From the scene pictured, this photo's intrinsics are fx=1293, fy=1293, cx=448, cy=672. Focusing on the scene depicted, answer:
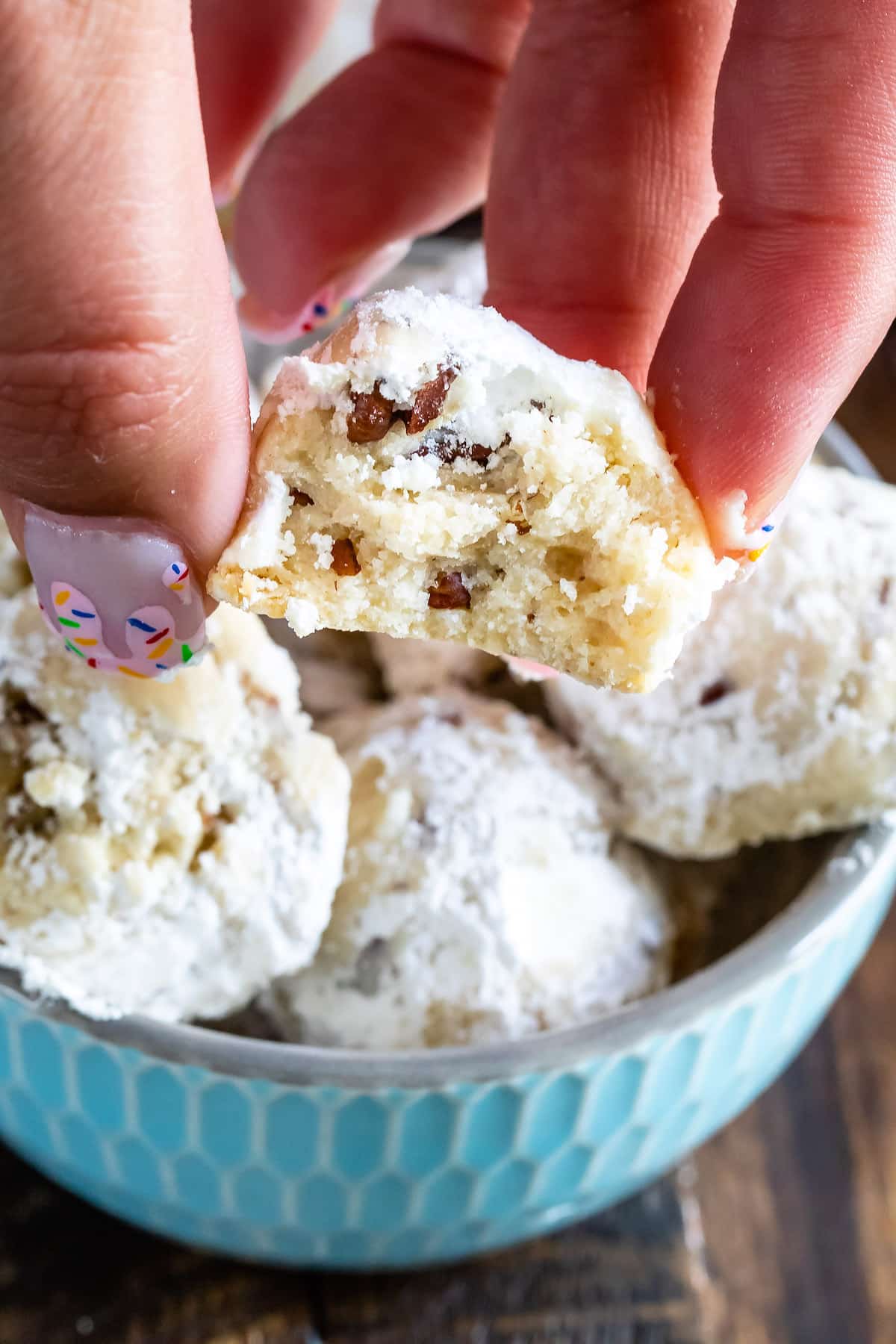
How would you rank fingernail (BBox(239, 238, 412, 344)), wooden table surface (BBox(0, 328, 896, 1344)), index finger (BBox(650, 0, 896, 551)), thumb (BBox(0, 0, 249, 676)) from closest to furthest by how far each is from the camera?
1. thumb (BBox(0, 0, 249, 676))
2. index finger (BBox(650, 0, 896, 551))
3. wooden table surface (BBox(0, 328, 896, 1344))
4. fingernail (BBox(239, 238, 412, 344))

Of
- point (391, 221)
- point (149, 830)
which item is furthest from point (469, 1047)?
point (391, 221)

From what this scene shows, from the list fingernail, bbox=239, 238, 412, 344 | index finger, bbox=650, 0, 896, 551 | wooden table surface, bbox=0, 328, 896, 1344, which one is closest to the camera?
index finger, bbox=650, 0, 896, 551

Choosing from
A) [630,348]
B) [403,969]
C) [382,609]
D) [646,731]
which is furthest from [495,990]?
[630,348]

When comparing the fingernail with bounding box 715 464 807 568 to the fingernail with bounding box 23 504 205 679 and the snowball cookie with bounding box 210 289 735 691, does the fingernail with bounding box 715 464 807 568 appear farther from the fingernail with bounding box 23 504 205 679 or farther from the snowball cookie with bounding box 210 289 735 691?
the fingernail with bounding box 23 504 205 679

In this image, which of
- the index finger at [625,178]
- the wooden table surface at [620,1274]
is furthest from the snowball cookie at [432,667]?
the wooden table surface at [620,1274]

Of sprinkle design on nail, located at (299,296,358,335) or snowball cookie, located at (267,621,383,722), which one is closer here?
snowball cookie, located at (267,621,383,722)

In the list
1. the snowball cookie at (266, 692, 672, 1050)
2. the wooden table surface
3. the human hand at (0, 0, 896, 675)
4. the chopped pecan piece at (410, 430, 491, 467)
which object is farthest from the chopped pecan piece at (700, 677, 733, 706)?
the wooden table surface

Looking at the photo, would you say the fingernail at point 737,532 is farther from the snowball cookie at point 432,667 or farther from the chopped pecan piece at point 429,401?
the snowball cookie at point 432,667
